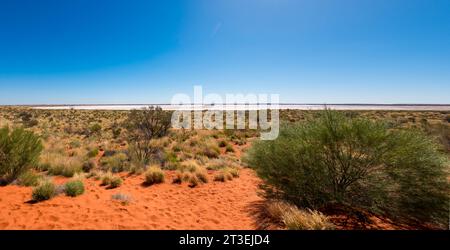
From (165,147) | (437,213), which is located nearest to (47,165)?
(165,147)

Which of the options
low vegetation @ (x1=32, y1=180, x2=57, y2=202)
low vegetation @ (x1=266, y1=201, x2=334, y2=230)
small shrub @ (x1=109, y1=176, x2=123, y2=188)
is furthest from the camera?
small shrub @ (x1=109, y1=176, x2=123, y2=188)

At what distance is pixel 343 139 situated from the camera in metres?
5.25

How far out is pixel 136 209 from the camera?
237 inches

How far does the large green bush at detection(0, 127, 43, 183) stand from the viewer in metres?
7.06

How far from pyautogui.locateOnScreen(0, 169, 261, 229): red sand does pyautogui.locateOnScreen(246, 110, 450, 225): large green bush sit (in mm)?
1680

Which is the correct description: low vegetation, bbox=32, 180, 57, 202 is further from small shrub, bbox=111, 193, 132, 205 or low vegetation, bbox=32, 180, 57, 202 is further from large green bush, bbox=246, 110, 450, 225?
large green bush, bbox=246, 110, 450, 225

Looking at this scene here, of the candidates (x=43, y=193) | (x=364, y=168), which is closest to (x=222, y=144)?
(x=43, y=193)

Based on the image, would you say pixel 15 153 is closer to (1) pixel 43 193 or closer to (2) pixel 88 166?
(1) pixel 43 193

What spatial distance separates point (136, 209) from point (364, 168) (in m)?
5.57

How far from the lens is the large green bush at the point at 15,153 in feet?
23.2
